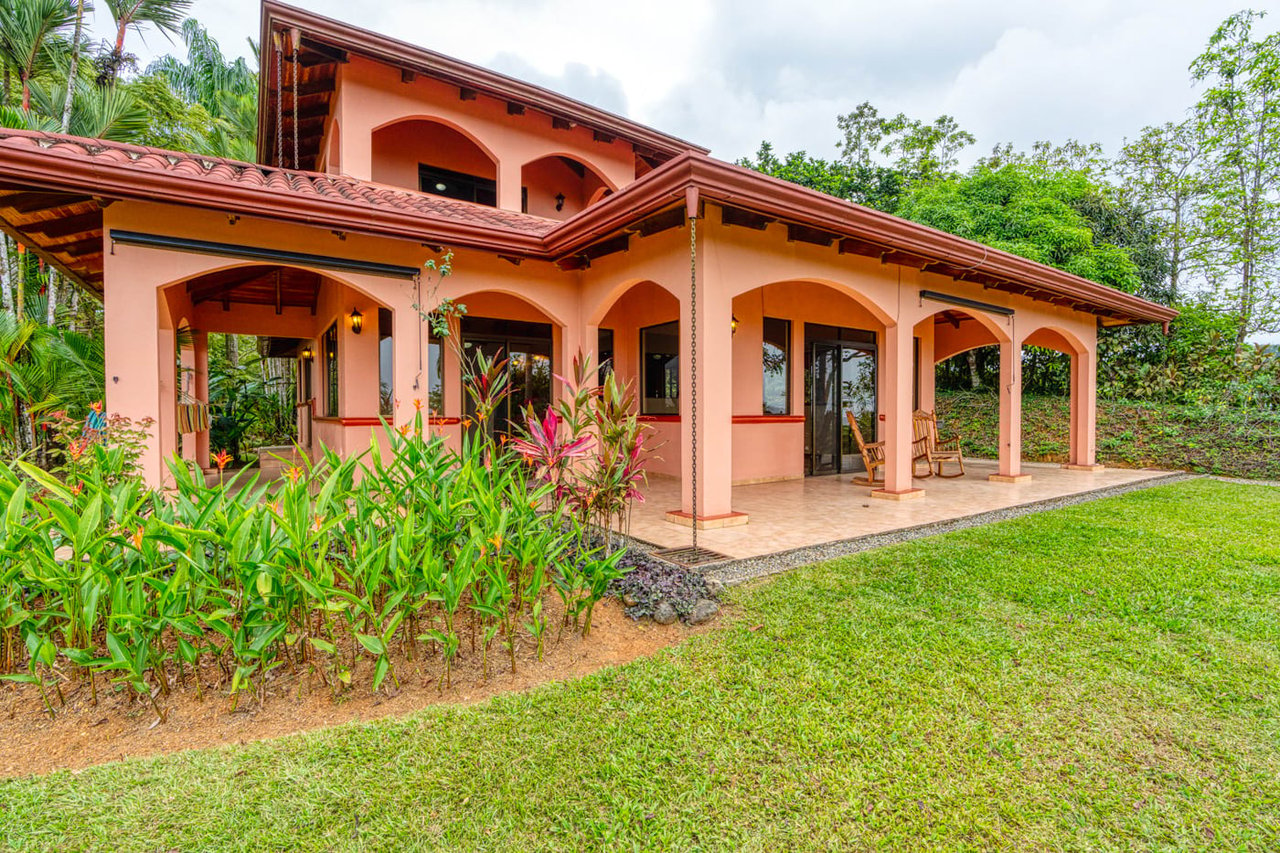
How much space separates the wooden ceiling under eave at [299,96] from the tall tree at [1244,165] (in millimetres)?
18624

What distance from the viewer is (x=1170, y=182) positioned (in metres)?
15.8

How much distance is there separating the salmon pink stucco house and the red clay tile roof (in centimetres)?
4

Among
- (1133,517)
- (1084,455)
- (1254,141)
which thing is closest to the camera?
(1133,517)

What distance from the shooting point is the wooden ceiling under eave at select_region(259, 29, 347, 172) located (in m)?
7.91

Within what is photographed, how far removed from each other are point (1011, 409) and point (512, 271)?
775 centimetres

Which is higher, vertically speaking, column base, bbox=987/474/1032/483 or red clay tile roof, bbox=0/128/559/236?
red clay tile roof, bbox=0/128/559/236

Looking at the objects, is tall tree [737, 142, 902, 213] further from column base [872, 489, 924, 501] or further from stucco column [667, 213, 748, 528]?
stucco column [667, 213, 748, 528]

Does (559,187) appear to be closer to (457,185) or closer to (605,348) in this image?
(457,185)

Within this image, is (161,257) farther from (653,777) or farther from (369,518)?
(653,777)

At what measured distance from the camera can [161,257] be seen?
210 inches

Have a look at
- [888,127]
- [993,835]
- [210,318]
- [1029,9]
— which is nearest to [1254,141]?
[1029,9]

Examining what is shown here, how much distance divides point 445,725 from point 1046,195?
17.9 metres

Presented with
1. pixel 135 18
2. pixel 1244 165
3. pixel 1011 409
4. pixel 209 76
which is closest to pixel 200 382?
pixel 135 18

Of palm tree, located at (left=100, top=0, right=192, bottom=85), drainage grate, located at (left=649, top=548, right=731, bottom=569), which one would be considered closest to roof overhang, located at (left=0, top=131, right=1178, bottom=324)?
drainage grate, located at (left=649, top=548, right=731, bottom=569)
